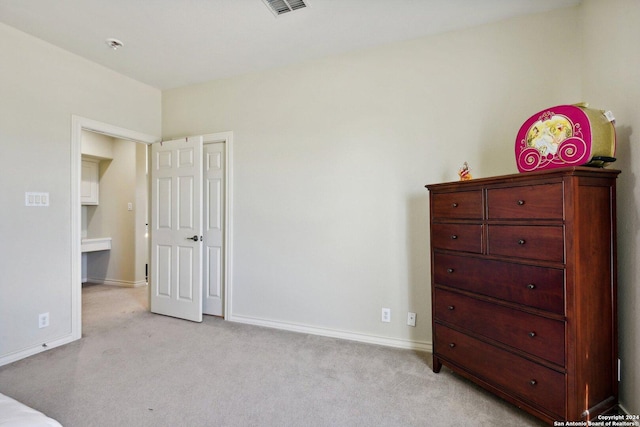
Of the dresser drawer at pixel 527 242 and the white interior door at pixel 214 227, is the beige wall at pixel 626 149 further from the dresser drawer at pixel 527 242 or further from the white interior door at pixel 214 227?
the white interior door at pixel 214 227

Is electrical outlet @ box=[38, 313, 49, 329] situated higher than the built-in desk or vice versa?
the built-in desk

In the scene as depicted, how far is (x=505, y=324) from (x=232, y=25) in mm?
2893

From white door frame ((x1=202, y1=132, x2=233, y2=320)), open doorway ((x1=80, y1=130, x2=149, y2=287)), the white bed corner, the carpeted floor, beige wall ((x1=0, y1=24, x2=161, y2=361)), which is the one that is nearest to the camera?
the white bed corner

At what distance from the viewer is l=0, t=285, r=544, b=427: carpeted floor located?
5.90 ft

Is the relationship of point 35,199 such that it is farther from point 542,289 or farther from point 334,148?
point 542,289

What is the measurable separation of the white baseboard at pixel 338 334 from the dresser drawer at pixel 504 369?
0.44 metres

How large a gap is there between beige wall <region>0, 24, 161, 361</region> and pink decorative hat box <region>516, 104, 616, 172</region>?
12.3 ft

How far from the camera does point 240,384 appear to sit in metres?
2.14

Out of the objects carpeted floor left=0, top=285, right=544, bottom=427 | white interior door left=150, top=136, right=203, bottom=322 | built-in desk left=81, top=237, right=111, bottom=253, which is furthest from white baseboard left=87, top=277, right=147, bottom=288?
carpeted floor left=0, top=285, right=544, bottom=427

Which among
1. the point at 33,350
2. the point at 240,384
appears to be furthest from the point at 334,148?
the point at 33,350

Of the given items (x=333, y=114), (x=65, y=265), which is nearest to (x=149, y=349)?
(x=65, y=265)

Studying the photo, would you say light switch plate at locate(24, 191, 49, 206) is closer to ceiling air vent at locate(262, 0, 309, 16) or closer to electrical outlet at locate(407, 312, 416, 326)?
ceiling air vent at locate(262, 0, 309, 16)

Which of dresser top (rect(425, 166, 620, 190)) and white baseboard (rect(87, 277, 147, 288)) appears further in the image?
white baseboard (rect(87, 277, 147, 288))

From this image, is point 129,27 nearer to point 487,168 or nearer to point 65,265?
point 65,265
